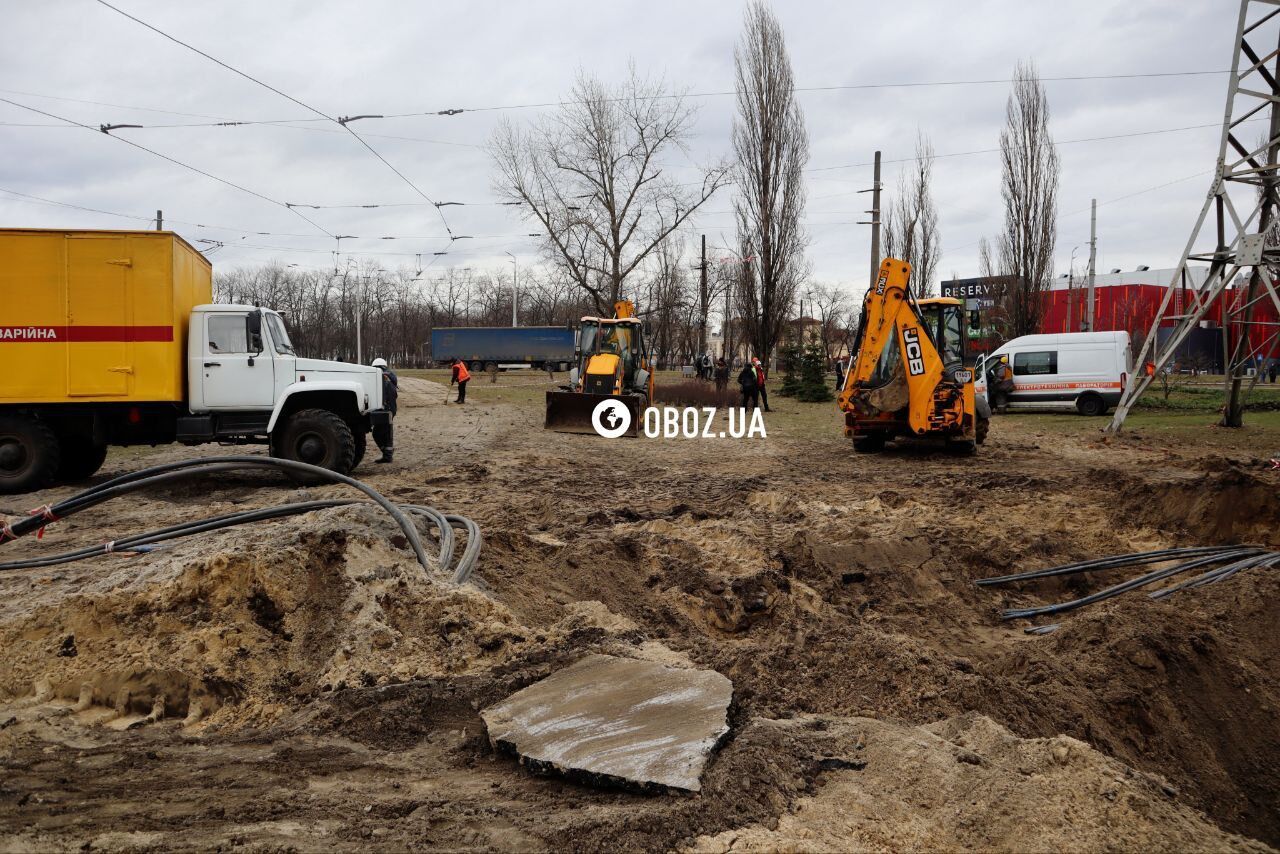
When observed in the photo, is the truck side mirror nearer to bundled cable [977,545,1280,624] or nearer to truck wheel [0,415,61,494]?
truck wheel [0,415,61,494]

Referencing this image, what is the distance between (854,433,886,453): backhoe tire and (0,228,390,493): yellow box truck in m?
8.79

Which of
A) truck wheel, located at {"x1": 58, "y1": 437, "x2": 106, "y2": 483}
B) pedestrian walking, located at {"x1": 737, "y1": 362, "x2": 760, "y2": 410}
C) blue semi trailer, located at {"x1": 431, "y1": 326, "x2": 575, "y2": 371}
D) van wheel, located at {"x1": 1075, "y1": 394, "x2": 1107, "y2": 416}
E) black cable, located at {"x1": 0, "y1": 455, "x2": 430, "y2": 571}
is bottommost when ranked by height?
truck wheel, located at {"x1": 58, "y1": 437, "x2": 106, "y2": 483}

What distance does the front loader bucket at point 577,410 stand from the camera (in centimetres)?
1995

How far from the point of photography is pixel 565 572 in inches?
290

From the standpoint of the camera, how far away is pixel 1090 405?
2352 centimetres

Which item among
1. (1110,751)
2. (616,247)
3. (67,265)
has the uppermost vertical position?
(616,247)

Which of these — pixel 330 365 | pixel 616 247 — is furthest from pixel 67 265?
pixel 616 247

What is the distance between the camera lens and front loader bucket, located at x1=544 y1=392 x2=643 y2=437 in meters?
20.0

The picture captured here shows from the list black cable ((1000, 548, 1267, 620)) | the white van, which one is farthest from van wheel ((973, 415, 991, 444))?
black cable ((1000, 548, 1267, 620))

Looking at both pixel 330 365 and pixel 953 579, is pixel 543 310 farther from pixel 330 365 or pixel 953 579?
pixel 953 579

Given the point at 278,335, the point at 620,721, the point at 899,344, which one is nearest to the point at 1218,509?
the point at 899,344

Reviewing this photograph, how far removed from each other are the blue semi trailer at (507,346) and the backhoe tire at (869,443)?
3902 cm

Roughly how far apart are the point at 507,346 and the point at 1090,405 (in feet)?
126

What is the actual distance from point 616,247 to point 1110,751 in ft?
133
